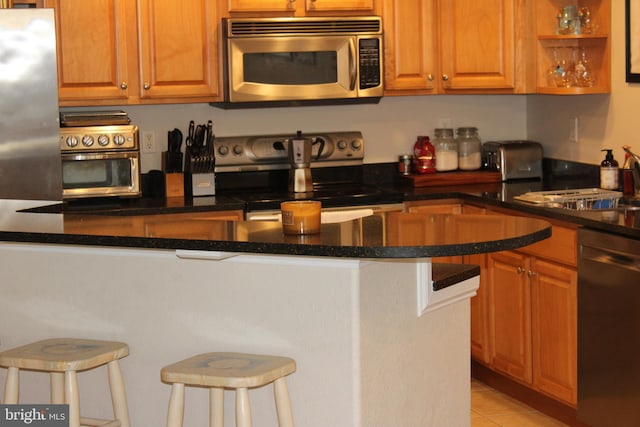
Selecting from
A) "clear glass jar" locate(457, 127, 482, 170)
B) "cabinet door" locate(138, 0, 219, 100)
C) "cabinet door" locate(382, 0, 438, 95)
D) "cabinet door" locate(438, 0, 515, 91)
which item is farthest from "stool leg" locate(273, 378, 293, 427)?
"clear glass jar" locate(457, 127, 482, 170)

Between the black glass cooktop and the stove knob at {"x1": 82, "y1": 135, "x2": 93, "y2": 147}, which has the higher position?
the stove knob at {"x1": 82, "y1": 135, "x2": 93, "y2": 147}

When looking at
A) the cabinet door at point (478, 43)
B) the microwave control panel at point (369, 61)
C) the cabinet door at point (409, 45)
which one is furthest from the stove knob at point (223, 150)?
the cabinet door at point (478, 43)

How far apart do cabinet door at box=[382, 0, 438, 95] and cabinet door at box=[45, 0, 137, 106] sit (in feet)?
3.94

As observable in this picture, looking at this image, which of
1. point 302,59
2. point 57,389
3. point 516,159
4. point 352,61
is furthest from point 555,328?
point 57,389

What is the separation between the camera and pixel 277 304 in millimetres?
2750

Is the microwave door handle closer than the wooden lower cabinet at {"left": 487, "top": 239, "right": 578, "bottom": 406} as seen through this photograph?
No

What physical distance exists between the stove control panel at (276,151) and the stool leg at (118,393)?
2.21m

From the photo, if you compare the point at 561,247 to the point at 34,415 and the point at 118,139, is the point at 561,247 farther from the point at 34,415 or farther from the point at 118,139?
the point at 34,415

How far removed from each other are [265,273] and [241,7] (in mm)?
2255

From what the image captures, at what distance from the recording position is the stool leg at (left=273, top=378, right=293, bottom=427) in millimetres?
2594

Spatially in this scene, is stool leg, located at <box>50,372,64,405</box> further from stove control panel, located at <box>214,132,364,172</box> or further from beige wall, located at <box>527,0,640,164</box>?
beige wall, located at <box>527,0,640,164</box>

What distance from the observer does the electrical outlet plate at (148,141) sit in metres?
5.02

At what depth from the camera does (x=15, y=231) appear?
117 inches

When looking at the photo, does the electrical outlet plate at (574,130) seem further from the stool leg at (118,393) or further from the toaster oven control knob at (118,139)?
the stool leg at (118,393)
